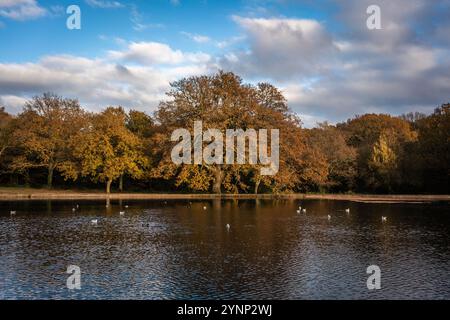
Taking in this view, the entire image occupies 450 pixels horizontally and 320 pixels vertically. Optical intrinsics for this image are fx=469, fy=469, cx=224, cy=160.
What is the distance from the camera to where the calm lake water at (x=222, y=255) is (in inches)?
653

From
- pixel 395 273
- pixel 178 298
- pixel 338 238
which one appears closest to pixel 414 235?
pixel 338 238

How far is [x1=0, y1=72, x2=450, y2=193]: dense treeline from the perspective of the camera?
6094 cm

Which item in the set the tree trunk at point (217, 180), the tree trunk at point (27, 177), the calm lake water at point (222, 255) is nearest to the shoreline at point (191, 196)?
the tree trunk at point (217, 180)

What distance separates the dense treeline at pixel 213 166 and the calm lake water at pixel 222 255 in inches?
893

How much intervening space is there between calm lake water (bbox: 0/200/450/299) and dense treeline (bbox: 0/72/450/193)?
2269cm

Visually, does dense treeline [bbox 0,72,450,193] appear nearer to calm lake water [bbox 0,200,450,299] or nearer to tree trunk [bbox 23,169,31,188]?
tree trunk [bbox 23,169,31,188]

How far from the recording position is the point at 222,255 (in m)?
22.5

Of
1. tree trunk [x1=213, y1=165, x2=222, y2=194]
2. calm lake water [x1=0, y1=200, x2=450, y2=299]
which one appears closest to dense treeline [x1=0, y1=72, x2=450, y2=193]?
tree trunk [x1=213, y1=165, x2=222, y2=194]

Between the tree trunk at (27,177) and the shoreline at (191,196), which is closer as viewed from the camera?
the shoreline at (191,196)

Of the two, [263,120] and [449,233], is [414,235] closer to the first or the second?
[449,233]

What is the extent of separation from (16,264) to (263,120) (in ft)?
147

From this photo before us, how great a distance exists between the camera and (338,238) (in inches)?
1095

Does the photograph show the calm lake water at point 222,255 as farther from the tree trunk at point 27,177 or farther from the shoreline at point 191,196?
the tree trunk at point 27,177

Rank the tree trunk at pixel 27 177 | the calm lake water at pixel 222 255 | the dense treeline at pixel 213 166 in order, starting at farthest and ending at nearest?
the tree trunk at pixel 27 177 → the dense treeline at pixel 213 166 → the calm lake water at pixel 222 255
